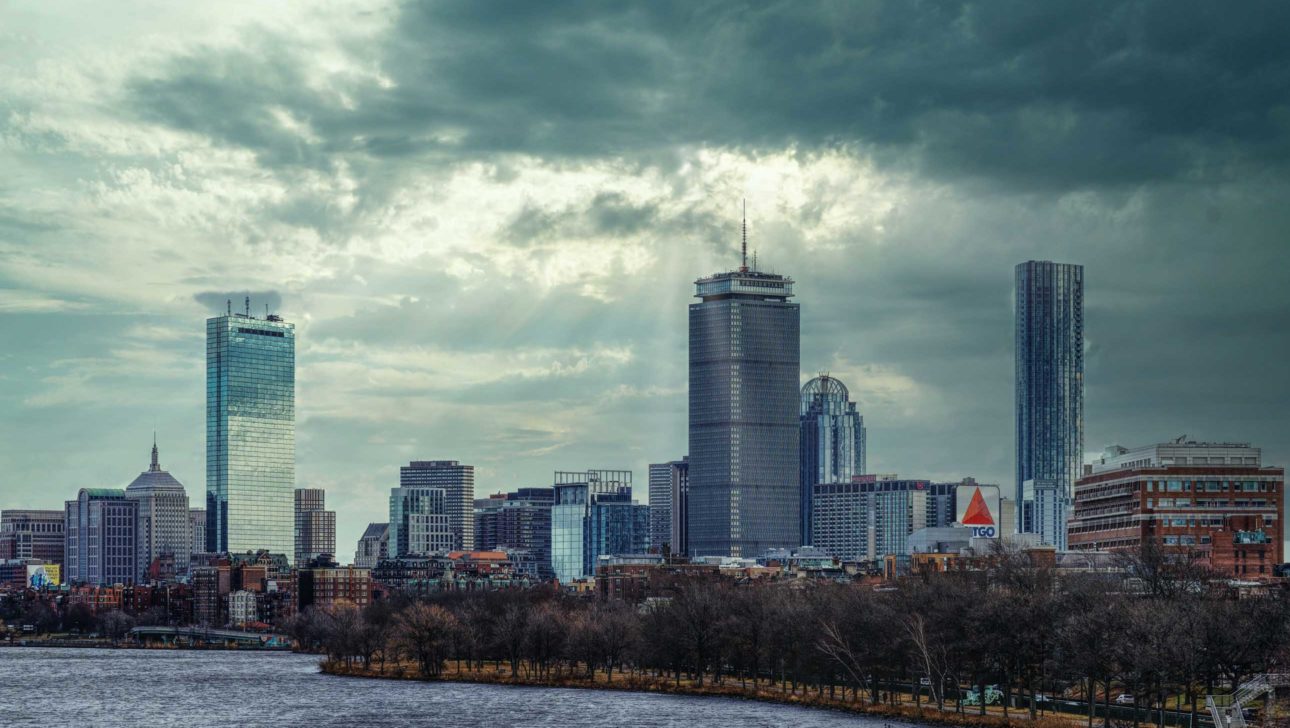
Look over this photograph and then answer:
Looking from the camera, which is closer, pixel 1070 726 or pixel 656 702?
pixel 1070 726

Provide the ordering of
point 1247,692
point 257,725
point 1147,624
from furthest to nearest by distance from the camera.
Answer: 1. point 257,725
2. point 1247,692
3. point 1147,624

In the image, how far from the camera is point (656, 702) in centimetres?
18650

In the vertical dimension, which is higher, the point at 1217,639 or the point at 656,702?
the point at 1217,639

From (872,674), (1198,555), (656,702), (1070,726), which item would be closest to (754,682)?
(656,702)

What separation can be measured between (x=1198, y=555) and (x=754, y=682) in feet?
158

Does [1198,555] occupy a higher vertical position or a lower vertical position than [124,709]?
higher

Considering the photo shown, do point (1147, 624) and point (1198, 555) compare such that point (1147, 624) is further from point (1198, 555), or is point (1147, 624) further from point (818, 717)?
point (1198, 555)

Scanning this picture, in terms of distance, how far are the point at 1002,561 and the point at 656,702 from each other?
3655 cm

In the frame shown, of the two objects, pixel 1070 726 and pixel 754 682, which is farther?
pixel 754 682

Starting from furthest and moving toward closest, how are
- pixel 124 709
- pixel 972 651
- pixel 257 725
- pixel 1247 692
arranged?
pixel 124 709
pixel 257 725
pixel 972 651
pixel 1247 692

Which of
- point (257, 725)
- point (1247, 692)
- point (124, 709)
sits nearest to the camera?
point (1247, 692)

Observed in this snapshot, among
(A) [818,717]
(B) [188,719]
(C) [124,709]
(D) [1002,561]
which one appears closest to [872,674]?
(A) [818,717]

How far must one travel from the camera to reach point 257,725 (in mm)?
165000

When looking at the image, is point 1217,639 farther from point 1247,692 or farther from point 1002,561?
point 1002,561
